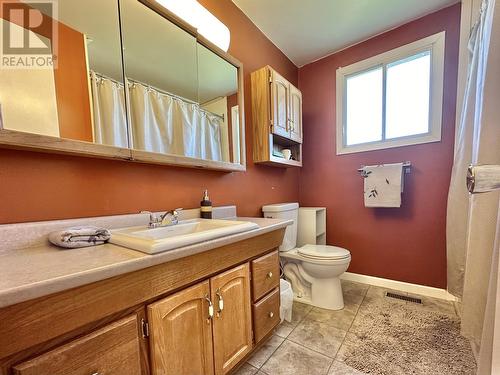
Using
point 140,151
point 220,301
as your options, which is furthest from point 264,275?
point 140,151

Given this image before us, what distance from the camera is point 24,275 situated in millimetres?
476

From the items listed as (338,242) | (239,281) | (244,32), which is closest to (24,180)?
(239,281)

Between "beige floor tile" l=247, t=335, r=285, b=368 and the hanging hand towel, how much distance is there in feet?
4.58

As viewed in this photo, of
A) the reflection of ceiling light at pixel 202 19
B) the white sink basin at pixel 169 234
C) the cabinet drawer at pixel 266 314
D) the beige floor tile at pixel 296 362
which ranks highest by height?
the reflection of ceiling light at pixel 202 19

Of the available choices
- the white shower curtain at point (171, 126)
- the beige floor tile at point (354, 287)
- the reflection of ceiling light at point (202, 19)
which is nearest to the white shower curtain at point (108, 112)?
the white shower curtain at point (171, 126)

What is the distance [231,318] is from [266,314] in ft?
1.02

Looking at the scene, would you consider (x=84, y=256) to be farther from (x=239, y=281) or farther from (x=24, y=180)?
(x=239, y=281)

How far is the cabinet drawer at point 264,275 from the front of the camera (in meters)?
1.09

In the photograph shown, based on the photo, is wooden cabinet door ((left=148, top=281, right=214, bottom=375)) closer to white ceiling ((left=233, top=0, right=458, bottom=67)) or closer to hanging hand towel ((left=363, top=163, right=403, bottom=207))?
hanging hand towel ((left=363, top=163, right=403, bottom=207))

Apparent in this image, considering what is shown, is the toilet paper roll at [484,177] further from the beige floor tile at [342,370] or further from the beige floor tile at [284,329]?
the beige floor tile at [284,329]

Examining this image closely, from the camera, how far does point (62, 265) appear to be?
539 millimetres

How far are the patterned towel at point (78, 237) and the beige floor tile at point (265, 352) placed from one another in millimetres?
1041

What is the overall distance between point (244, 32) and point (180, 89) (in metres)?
0.93

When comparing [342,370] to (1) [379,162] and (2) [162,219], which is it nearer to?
(2) [162,219]
